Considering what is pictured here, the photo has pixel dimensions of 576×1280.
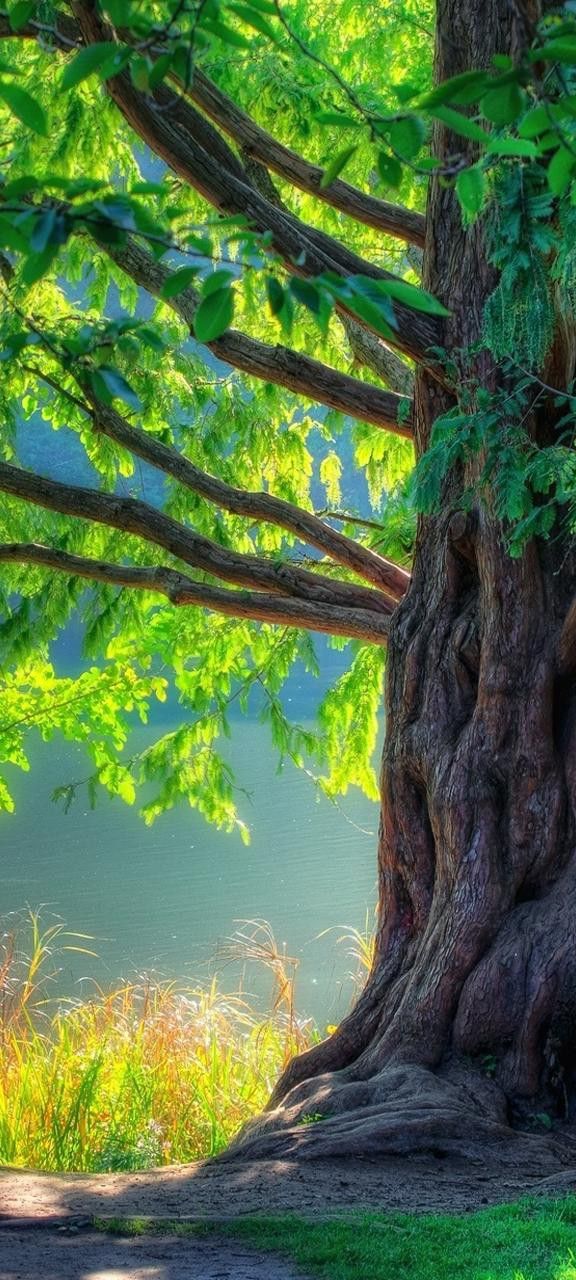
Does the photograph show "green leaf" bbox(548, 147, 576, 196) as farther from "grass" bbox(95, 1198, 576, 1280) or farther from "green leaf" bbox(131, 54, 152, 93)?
"grass" bbox(95, 1198, 576, 1280)

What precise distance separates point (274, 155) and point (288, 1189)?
3497 millimetres

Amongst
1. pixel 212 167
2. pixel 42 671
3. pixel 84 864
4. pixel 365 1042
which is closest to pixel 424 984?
pixel 365 1042

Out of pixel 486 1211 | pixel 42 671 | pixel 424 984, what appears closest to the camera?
pixel 486 1211

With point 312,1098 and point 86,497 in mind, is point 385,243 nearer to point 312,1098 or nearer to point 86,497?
point 86,497

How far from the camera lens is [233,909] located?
1355 cm

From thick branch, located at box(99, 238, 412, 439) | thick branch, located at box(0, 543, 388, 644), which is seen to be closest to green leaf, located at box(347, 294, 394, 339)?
thick branch, located at box(99, 238, 412, 439)

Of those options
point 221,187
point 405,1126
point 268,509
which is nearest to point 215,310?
point 405,1126

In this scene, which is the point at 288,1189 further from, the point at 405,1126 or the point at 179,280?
the point at 179,280

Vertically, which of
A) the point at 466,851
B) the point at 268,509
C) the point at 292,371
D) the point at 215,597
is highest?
the point at 292,371

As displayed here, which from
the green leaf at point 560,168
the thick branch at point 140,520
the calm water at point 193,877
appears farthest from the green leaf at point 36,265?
the calm water at point 193,877

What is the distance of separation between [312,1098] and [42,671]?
14.4 feet

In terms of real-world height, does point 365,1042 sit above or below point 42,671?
below

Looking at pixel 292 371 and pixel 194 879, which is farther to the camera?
pixel 194 879

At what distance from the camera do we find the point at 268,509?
551 cm
